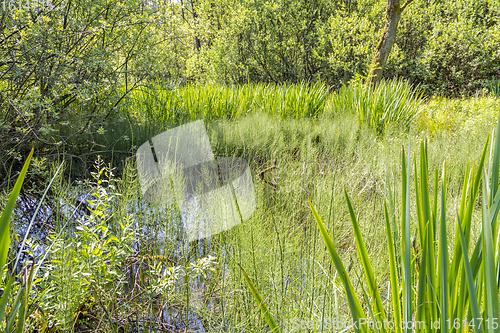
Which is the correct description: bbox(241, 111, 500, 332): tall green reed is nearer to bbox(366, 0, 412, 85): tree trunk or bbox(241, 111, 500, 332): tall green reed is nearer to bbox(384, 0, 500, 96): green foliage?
bbox(366, 0, 412, 85): tree trunk

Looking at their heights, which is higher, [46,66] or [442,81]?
[46,66]

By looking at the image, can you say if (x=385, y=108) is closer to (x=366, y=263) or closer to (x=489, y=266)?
(x=366, y=263)

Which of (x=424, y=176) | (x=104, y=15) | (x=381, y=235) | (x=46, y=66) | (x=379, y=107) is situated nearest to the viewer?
(x=424, y=176)

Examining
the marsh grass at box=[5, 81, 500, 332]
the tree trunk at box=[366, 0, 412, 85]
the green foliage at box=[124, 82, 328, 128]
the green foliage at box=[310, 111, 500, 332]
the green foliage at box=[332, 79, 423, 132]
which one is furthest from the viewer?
the tree trunk at box=[366, 0, 412, 85]

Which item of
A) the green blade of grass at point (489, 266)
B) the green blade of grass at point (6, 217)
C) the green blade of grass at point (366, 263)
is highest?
the green blade of grass at point (6, 217)

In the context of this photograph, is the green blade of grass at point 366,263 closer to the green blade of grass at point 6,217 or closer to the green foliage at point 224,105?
the green blade of grass at point 6,217

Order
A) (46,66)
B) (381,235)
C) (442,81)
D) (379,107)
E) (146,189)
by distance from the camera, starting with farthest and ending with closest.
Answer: (442,81) → (379,107) → (46,66) → (146,189) → (381,235)

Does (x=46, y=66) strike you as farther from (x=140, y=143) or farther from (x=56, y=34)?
(x=140, y=143)

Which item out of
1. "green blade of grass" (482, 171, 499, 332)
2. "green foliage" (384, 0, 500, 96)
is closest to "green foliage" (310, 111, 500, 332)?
"green blade of grass" (482, 171, 499, 332)

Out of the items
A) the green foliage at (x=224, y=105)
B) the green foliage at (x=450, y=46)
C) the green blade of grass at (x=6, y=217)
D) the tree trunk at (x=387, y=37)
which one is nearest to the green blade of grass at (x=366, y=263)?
the green blade of grass at (x=6, y=217)

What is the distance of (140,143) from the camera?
12.5ft

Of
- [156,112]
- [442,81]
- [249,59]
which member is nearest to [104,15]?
[156,112]

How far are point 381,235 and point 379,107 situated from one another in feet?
11.5

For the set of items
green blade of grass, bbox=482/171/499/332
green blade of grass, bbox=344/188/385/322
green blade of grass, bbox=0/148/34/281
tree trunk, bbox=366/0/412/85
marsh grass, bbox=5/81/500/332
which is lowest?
marsh grass, bbox=5/81/500/332
